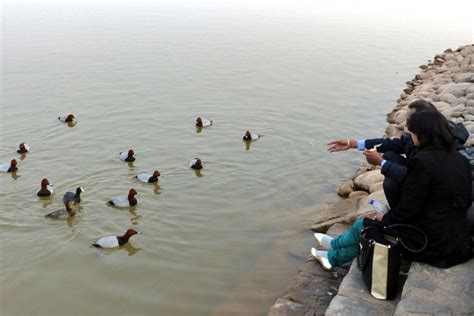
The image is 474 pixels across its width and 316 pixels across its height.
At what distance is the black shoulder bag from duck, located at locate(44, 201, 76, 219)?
18.5 ft

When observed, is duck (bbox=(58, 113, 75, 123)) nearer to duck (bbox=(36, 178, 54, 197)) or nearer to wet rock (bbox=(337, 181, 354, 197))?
duck (bbox=(36, 178, 54, 197))

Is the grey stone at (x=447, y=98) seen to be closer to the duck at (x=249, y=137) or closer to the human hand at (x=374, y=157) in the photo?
the duck at (x=249, y=137)

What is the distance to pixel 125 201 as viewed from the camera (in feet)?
32.3

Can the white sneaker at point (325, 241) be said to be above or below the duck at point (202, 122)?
below

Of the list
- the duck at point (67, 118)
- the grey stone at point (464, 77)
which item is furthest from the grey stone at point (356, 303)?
the grey stone at point (464, 77)

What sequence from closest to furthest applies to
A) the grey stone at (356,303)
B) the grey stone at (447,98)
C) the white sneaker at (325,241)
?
the grey stone at (356,303)
the white sneaker at (325,241)
the grey stone at (447,98)

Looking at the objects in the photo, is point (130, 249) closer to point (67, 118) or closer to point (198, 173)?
point (198, 173)

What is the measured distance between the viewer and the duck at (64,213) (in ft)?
30.7

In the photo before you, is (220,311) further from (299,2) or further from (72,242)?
(299,2)

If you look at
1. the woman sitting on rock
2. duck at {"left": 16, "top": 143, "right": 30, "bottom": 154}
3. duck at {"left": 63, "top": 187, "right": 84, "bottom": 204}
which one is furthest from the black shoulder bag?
duck at {"left": 16, "top": 143, "right": 30, "bottom": 154}

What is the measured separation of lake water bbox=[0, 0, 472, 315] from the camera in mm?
7641

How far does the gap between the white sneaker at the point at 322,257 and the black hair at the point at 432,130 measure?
7.39ft

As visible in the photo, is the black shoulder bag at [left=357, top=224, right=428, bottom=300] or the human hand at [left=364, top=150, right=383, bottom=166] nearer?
the black shoulder bag at [left=357, top=224, right=428, bottom=300]

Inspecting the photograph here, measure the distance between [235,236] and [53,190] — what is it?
3804 millimetres
